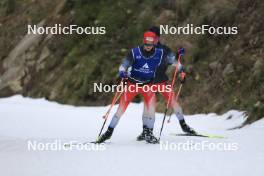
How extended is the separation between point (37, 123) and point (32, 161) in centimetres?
706

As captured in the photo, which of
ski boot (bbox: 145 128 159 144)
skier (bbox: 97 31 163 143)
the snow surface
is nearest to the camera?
the snow surface

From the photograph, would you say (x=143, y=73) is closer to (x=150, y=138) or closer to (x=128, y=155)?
(x=150, y=138)

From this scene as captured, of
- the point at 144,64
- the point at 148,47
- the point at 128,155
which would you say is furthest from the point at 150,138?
the point at 148,47

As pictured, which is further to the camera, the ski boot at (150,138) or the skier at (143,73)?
the skier at (143,73)

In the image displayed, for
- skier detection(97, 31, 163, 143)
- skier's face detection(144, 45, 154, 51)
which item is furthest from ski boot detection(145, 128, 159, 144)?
skier's face detection(144, 45, 154, 51)

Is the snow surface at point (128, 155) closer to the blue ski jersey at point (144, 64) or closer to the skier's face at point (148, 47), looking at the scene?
the blue ski jersey at point (144, 64)

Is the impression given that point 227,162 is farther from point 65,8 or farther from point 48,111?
point 65,8

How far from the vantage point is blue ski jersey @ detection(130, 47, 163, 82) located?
9961 millimetres

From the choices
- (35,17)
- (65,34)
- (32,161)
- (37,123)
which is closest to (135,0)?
(65,34)

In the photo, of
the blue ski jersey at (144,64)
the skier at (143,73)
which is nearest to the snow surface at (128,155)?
the skier at (143,73)

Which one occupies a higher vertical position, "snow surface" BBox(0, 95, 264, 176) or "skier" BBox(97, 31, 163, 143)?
"skier" BBox(97, 31, 163, 143)

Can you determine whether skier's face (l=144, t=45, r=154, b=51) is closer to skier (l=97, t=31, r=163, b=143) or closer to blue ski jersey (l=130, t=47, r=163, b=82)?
skier (l=97, t=31, r=163, b=143)

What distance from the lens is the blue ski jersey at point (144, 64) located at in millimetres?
9961

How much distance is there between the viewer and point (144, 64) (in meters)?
9.99
